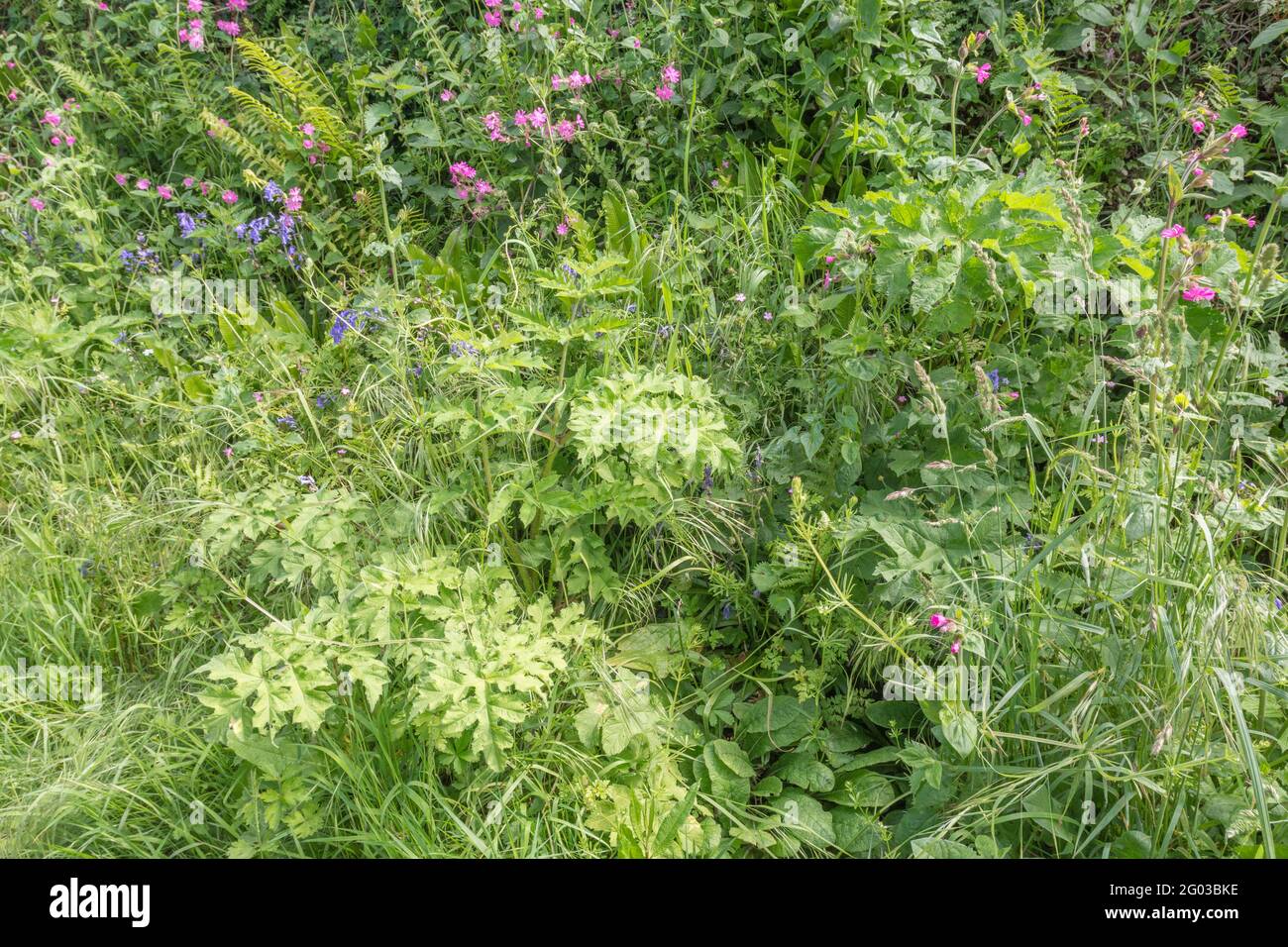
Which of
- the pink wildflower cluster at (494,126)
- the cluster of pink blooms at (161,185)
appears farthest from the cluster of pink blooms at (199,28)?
the pink wildflower cluster at (494,126)

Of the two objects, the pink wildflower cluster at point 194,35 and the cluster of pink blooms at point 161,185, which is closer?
the cluster of pink blooms at point 161,185

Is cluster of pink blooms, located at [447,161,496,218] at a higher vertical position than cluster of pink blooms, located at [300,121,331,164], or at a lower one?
lower

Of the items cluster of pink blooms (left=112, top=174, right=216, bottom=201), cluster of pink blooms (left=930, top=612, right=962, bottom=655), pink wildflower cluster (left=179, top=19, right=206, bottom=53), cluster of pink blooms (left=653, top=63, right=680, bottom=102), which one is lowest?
cluster of pink blooms (left=930, top=612, right=962, bottom=655)

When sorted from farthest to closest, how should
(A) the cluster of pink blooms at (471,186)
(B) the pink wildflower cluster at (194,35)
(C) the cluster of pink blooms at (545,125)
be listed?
(B) the pink wildflower cluster at (194,35), (A) the cluster of pink blooms at (471,186), (C) the cluster of pink blooms at (545,125)

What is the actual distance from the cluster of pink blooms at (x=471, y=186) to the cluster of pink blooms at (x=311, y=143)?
48cm

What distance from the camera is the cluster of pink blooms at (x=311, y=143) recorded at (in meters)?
3.53

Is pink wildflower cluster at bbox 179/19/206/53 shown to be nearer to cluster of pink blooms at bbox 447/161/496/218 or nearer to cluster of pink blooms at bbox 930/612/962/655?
cluster of pink blooms at bbox 447/161/496/218

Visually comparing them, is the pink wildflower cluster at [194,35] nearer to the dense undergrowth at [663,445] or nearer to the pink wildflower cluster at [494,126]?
the dense undergrowth at [663,445]

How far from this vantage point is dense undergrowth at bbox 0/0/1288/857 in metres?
1.96

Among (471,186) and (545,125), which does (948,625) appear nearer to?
(545,125)

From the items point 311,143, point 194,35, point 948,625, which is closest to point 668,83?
point 311,143

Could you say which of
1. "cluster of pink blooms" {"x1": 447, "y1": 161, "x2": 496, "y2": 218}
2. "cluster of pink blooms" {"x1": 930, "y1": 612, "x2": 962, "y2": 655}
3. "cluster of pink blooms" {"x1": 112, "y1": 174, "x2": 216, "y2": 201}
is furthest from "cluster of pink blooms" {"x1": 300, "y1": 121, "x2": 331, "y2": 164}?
"cluster of pink blooms" {"x1": 930, "y1": 612, "x2": 962, "y2": 655}

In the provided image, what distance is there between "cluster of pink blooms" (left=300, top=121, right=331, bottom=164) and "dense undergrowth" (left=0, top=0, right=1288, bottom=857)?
0.05 ft
